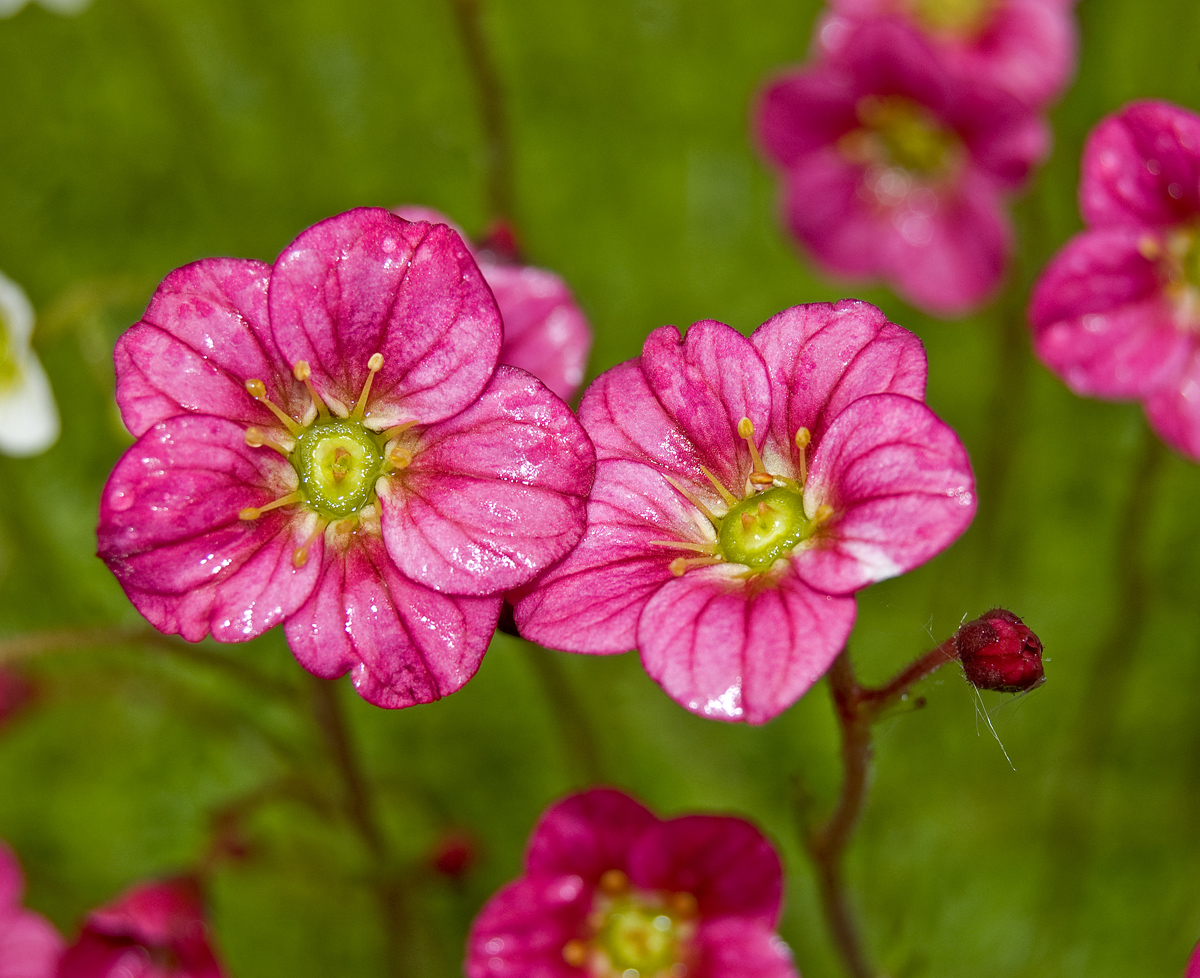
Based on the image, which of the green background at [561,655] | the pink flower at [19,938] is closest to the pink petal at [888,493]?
the green background at [561,655]

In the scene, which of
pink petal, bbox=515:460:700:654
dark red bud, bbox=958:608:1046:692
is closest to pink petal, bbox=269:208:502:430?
pink petal, bbox=515:460:700:654

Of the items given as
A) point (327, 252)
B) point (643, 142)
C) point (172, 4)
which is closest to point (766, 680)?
point (327, 252)

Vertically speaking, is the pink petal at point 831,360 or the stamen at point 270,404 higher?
the stamen at point 270,404

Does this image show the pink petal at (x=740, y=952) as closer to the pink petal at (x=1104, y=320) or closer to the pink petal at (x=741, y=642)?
the pink petal at (x=741, y=642)

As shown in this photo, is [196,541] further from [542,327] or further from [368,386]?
[542,327]

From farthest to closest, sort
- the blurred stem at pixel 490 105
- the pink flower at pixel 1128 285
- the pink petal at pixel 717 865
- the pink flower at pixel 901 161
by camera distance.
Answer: the pink flower at pixel 901 161, the blurred stem at pixel 490 105, the pink flower at pixel 1128 285, the pink petal at pixel 717 865

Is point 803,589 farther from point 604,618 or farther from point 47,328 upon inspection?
point 47,328
